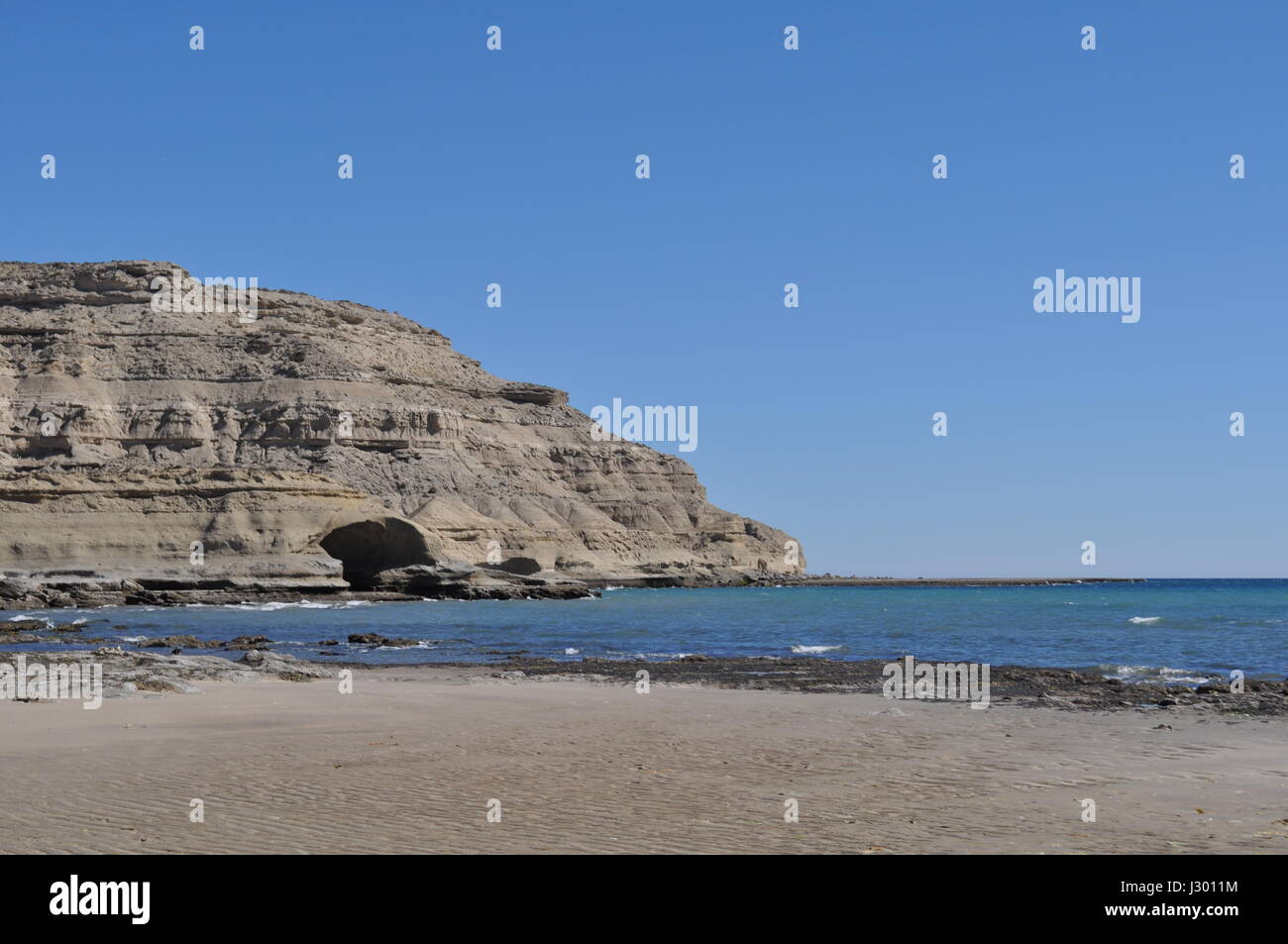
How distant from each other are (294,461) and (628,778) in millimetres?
107441

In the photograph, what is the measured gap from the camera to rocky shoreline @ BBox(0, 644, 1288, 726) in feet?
61.1

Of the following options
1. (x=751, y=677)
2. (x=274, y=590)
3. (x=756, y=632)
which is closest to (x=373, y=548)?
(x=274, y=590)

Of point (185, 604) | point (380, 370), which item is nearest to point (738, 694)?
point (185, 604)

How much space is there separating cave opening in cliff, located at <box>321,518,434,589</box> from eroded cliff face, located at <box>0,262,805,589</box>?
18 centimetres

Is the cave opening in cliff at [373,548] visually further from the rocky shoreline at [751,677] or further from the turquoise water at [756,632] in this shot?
the rocky shoreline at [751,677]

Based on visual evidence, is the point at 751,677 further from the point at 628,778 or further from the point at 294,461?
the point at 294,461

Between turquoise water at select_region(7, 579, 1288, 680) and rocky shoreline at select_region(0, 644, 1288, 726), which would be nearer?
rocky shoreline at select_region(0, 644, 1288, 726)

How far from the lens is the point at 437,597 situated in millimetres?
75688

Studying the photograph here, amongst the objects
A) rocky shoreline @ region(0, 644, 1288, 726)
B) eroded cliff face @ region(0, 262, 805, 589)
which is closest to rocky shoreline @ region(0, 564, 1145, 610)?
eroded cliff face @ region(0, 262, 805, 589)

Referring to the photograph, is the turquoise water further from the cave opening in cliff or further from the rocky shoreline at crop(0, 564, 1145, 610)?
the cave opening in cliff

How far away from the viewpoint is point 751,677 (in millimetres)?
23984

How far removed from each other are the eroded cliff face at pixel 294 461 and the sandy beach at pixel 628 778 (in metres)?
56.0
